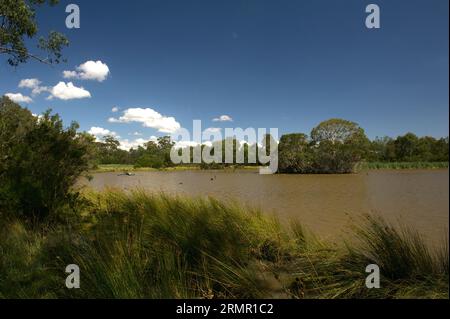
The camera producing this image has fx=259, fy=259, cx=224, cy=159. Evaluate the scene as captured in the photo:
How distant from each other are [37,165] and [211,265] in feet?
13.0

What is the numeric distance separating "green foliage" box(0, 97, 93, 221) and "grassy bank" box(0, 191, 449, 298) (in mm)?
629

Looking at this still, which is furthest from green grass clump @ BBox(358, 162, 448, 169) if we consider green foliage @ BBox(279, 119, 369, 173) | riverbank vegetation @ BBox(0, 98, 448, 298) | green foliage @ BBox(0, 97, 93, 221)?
green foliage @ BBox(0, 97, 93, 221)

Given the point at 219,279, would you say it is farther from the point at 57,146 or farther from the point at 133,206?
the point at 57,146

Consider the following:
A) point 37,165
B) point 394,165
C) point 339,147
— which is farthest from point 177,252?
point 394,165

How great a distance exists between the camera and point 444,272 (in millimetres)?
2322

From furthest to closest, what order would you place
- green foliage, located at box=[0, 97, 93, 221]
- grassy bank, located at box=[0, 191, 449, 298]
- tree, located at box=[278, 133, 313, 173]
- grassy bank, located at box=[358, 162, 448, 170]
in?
tree, located at box=[278, 133, 313, 173], grassy bank, located at box=[358, 162, 448, 170], green foliage, located at box=[0, 97, 93, 221], grassy bank, located at box=[0, 191, 449, 298]

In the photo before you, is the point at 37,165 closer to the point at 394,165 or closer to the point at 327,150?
the point at 327,150

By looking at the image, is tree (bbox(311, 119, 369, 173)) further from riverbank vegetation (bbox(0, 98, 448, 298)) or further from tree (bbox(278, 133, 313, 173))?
riverbank vegetation (bbox(0, 98, 448, 298))

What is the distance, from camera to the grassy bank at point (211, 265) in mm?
2341

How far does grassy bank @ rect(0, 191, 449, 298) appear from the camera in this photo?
7.68ft

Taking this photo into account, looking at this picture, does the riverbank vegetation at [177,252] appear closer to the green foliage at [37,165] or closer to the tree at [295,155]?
the green foliage at [37,165]

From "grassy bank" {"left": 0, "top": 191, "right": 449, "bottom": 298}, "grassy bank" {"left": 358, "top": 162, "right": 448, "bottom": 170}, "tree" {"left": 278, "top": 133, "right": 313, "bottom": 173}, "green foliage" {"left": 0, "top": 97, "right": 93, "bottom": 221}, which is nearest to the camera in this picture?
"grassy bank" {"left": 0, "top": 191, "right": 449, "bottom": 298}
